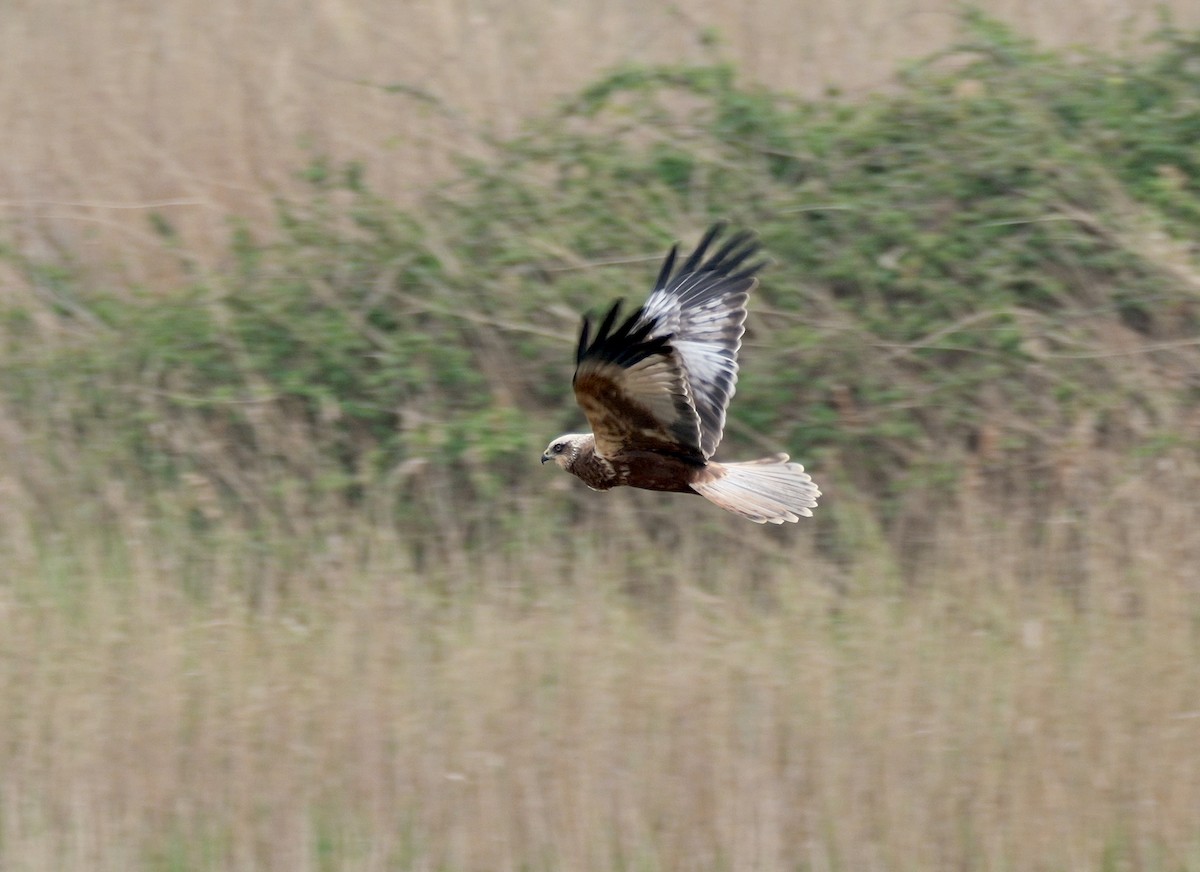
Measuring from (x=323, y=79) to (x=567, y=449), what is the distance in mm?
4212

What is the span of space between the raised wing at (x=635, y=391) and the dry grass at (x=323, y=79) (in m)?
3.60

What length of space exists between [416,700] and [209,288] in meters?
2.68

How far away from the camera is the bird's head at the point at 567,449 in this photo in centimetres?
431

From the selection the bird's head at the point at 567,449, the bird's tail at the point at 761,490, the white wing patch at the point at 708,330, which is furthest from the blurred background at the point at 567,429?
the white wing patch at the point at 708,330

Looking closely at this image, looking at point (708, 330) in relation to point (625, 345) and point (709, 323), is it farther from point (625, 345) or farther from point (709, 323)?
point (625, 345)

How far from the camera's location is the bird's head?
4.31m

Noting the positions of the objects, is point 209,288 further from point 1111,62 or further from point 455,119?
point 1111,62

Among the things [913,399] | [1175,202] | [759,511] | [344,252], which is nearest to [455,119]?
[344,252]

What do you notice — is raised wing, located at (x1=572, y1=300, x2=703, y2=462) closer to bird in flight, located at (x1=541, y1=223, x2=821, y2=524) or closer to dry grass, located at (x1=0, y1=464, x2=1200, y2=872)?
bird in flight, located at (x1=541, y1=223, x2=821, y2=524)

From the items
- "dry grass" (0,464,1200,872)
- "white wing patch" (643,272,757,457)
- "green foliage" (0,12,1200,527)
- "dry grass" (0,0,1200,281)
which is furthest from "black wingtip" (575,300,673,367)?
"dry grass" (0,0,1200,281)

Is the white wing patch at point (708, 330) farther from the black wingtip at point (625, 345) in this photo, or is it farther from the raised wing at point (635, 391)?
the black wingtip at point (625, 345)

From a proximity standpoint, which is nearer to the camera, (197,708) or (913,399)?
(197,708)

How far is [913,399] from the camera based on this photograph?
6273mm

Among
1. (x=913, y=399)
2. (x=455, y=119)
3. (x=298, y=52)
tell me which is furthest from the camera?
(x=298, y=52)
